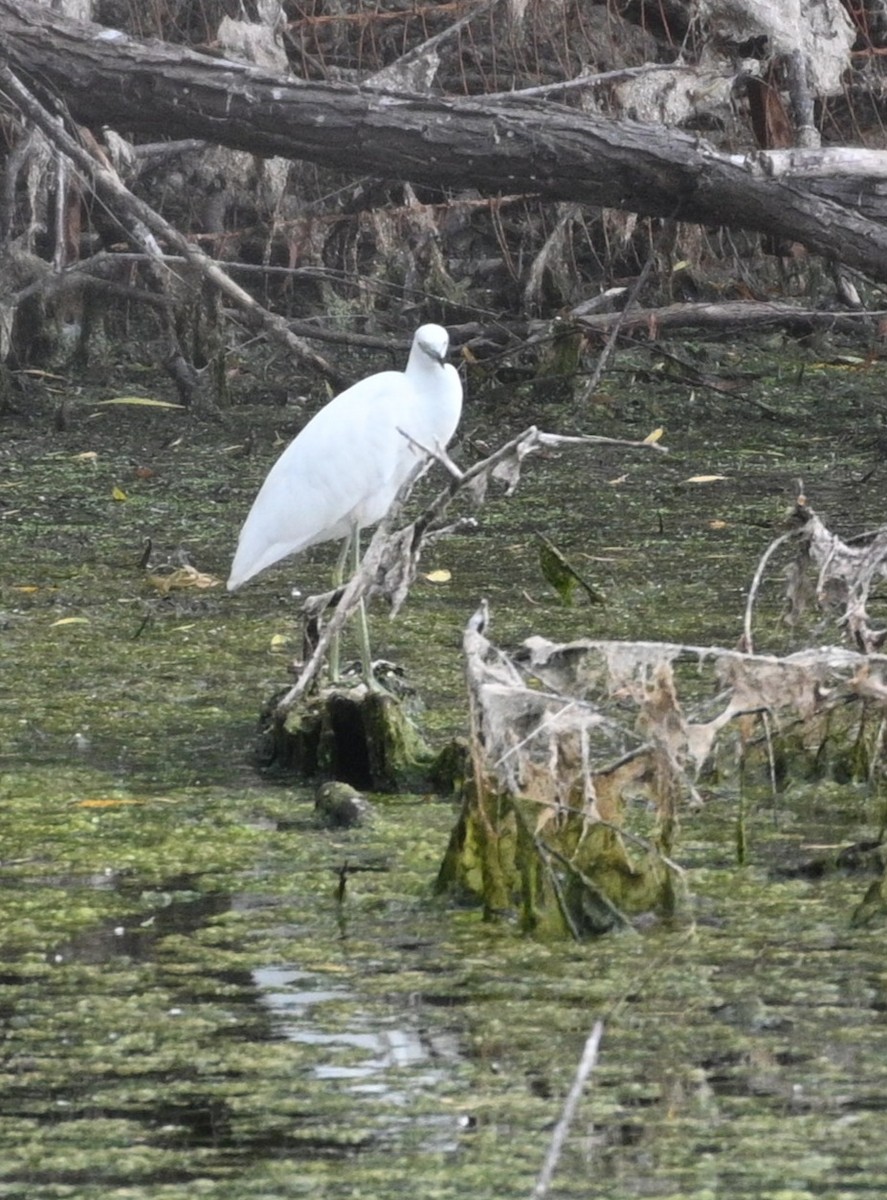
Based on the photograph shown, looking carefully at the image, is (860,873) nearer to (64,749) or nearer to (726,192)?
(64,749)

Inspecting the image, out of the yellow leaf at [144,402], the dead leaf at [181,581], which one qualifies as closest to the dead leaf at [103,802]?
the dead leaf at [181,581]

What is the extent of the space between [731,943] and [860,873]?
15.5 inches

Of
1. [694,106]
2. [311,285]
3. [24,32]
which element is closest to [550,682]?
[24,32]

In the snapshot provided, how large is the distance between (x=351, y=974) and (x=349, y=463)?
7.23 feet

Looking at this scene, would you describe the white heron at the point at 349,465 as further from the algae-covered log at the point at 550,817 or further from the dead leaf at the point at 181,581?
the algae-covered log at the point at 550,817

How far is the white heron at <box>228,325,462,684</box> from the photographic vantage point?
4.79 m

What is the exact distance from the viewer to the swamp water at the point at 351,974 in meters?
2.11

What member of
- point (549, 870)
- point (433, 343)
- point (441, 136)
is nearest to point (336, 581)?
point (433, 343)

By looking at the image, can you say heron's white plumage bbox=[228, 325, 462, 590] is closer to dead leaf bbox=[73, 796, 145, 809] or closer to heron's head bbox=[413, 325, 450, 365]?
heron's head bbox=[413, 325, 450, 365]

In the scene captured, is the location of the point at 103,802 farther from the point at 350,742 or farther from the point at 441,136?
the point at 441,136

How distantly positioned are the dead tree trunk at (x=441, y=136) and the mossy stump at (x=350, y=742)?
316 cm

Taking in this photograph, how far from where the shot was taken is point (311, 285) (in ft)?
31.8

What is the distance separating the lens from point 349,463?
4773 mm

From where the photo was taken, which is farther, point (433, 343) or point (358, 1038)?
point (433, 343)
